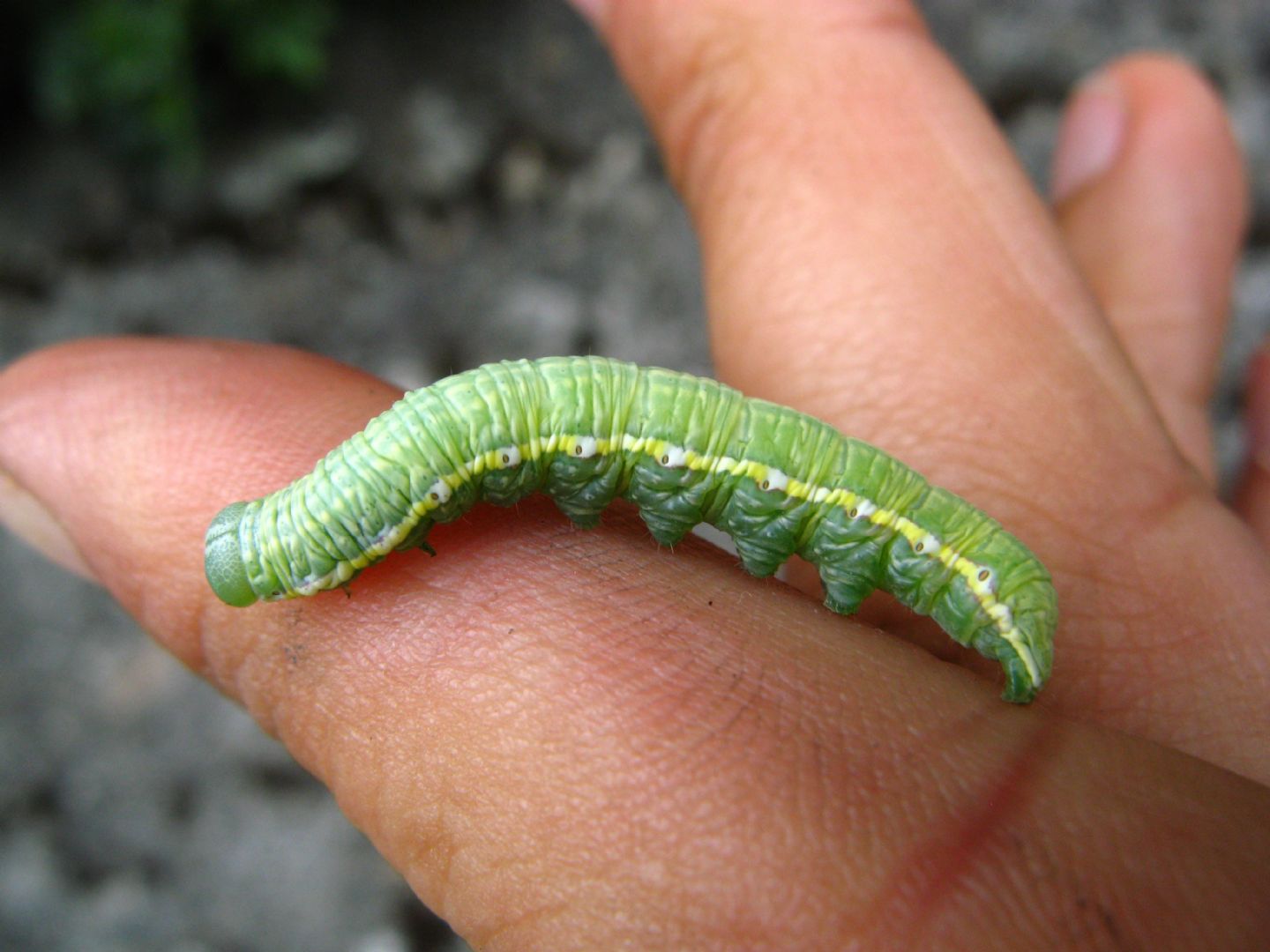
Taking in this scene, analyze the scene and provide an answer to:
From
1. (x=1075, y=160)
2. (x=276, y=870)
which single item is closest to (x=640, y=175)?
(x=1075, y=160)

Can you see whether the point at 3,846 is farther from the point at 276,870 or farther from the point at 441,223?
the point at 441,223

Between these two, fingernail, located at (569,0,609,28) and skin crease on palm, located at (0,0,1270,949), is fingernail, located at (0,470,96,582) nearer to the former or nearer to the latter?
skin crease on palm, located at (0,0,1270,949)

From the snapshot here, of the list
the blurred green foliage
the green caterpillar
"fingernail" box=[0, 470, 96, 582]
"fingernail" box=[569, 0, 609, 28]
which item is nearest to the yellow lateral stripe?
the green caterpillar

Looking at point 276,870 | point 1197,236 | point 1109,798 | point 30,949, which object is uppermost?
point 1197,236

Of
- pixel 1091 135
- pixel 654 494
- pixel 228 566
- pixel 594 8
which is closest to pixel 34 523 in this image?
pixel 228 566

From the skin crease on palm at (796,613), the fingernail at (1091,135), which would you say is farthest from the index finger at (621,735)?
the fingernail at (1091,135)

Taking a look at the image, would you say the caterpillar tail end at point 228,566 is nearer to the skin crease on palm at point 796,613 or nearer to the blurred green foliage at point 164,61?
the skin crease on palm at point 796,613
